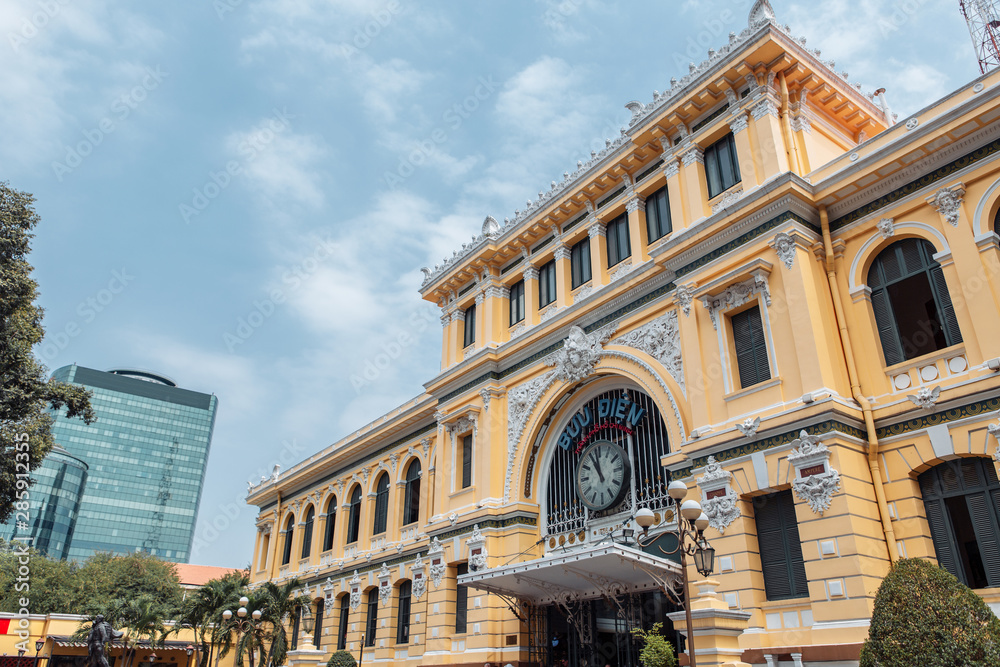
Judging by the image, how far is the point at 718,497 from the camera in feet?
53.9

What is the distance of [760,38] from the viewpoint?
18609 millimetres

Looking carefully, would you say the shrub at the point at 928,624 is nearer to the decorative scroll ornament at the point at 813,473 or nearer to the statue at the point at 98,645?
the decorative scroll ornament at the point at 813,473

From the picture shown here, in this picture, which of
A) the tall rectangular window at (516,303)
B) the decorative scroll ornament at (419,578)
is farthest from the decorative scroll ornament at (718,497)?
the decorative scroll ornament at (419,578)

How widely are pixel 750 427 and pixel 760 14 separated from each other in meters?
11.1

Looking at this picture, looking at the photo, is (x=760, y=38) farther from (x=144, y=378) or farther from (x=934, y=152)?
(x=144, y=378)

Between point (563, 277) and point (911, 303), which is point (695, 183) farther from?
point (911, 303)

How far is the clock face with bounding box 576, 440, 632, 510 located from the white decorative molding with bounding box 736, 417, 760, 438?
4.91 metres

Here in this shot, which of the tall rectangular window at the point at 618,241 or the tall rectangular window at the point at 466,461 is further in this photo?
the tall rectangular window at the point at 466,461

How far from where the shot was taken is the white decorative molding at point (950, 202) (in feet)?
50.4

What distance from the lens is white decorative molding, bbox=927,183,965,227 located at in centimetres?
1535

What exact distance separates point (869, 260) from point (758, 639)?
29.1 ft

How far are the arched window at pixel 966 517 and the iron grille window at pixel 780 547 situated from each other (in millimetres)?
2561

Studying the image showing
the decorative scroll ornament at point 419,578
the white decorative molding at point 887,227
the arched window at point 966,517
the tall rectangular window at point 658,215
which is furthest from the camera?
the decorative scroll ornament at point 419,578

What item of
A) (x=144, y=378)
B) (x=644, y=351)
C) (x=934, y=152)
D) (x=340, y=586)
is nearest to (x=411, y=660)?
(x=340, y=586)
